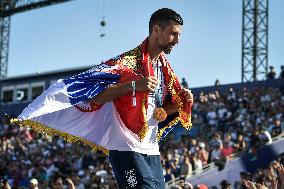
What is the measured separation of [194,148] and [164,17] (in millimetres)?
11206

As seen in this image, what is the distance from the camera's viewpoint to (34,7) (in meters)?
34.6

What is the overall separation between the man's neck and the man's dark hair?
0.15 meters

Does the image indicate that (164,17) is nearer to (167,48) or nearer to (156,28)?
(156,28)

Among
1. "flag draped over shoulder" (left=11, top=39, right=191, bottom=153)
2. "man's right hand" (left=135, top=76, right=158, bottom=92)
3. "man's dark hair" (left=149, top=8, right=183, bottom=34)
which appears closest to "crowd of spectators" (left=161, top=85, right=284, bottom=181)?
"flag draped over shoulder" (left=11, top=39, right=191, bottom=153)

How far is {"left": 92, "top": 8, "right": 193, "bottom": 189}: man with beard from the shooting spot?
12.9 feet

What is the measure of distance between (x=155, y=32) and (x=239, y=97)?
563 inches

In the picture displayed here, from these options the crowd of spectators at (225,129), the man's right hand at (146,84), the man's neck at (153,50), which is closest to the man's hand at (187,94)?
the man's neck at (153,50)

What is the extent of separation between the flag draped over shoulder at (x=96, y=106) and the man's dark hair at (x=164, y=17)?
0.26 meters

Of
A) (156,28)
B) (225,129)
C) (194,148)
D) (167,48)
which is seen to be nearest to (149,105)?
(167,48)

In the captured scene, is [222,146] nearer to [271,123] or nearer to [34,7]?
[271,123]

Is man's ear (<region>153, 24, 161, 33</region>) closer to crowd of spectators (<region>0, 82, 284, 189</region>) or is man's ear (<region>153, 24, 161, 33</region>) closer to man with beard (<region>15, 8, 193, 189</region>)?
man with beard (<region>15, 8, 193, 189</region>)

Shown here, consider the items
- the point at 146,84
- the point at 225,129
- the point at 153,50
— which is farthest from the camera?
the point at 225,129

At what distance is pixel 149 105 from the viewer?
4227mm

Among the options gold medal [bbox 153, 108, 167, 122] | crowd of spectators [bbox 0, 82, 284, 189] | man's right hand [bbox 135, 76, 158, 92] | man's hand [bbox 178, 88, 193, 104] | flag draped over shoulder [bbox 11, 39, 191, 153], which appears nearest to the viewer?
man's right hand [bbox 135, 76, 158, 92]
